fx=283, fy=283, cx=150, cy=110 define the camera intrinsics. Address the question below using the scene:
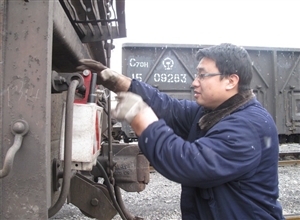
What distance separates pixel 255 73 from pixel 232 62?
23.2 feet

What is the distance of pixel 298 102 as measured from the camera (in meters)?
8.39

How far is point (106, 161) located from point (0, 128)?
1360mm

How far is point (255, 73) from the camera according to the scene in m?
8.23

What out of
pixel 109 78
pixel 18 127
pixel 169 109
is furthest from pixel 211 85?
pixel 18 127

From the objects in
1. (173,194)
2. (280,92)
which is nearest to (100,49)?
(173,194)

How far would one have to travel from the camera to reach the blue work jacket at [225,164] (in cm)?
136

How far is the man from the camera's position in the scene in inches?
53.7

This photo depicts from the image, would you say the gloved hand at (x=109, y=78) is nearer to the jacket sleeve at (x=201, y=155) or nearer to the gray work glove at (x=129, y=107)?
the gray work glove at (x=129, y=107)

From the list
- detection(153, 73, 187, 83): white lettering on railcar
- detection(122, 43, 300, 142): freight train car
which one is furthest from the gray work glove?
detection(153, 73, 187, 83): white lettering on railcar

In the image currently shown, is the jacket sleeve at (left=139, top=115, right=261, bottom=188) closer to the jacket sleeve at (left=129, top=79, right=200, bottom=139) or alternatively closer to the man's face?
the man's face

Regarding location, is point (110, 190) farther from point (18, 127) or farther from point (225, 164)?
point (18, 127)

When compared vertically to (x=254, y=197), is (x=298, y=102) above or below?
above

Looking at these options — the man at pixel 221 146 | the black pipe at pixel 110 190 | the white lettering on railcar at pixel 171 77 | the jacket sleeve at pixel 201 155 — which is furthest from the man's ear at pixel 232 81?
the white lettering on railcar at pixel 171 77

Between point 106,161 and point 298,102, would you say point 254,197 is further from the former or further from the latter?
point 298,102
